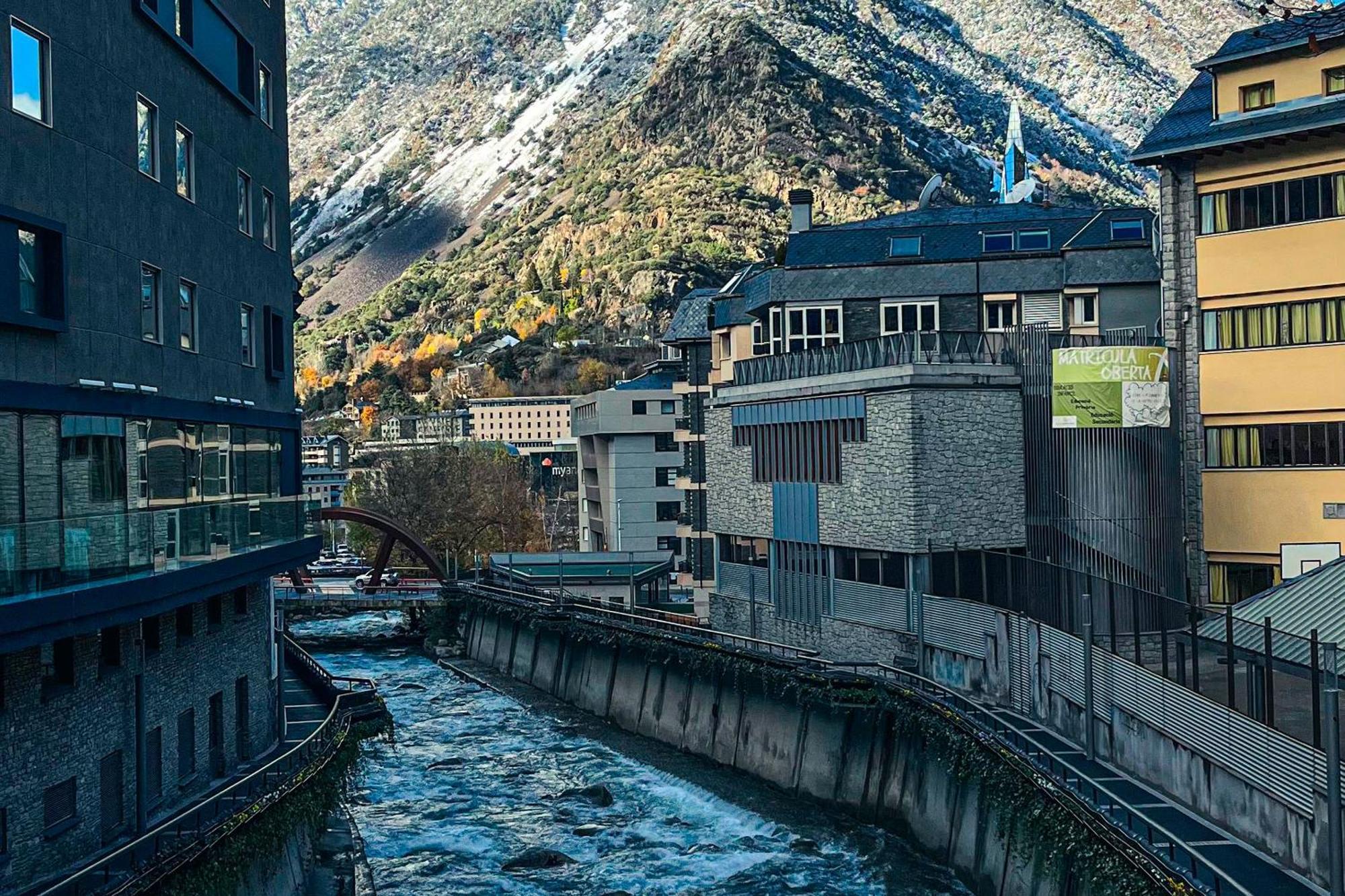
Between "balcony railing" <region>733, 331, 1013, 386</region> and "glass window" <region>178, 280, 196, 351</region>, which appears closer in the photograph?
"glass window" <region>178, 280, 196, 351</region>

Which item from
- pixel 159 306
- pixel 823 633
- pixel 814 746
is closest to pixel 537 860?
pixel 814 746

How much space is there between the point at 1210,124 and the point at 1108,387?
8310mm

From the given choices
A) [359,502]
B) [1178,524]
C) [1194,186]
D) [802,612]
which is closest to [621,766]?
[802,612]

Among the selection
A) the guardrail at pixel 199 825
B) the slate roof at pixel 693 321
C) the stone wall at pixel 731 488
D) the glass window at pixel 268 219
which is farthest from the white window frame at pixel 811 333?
the guardrail at pixel 199 825

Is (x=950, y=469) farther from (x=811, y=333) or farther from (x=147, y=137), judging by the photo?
(x=147, y=137)

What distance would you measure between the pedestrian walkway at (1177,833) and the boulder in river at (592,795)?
17444 millimetres

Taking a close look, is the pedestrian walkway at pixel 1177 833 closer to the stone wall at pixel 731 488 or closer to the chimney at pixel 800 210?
the stone wall at pixel 731 488

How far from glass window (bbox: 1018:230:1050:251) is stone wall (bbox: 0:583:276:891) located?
3322 centimetres

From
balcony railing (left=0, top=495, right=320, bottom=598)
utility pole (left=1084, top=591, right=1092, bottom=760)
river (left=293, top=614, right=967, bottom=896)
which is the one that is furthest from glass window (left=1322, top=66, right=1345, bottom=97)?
balcony railing (left=0, top=495, right=320, bottom=598)

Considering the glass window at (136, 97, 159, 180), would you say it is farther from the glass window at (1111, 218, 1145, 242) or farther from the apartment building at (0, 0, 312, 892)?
the glass window at (1111, 218, 1145, 242)

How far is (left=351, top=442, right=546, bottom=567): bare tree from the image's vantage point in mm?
131000

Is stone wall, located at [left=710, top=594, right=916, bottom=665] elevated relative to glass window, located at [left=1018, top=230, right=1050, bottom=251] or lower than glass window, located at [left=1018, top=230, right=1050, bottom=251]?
lower

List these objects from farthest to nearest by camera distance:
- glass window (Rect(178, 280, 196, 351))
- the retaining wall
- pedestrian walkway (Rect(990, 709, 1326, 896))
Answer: glass window (Rect(178, 280, 196, 351))
the retaining wall
pedestrian walkway (Rect(990, 709, 1326, 896))

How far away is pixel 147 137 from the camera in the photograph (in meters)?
33.7
